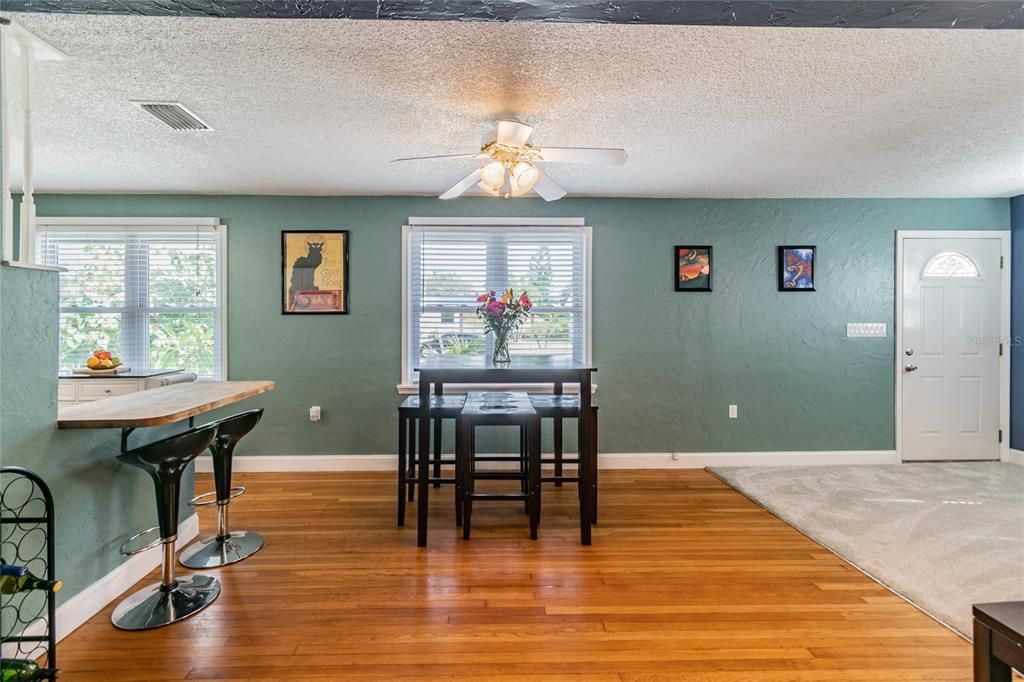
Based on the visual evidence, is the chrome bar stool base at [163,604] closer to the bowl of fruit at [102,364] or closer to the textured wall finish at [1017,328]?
the bowl of fruit at [102,364]

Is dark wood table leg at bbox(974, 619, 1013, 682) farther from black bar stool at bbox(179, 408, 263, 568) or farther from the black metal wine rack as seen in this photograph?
black bar stool at bbox(179, 408, 263, 568)

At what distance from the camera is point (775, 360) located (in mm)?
4273

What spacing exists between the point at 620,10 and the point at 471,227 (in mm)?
2837

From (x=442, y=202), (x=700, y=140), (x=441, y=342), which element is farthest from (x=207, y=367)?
(x=700, y=140)

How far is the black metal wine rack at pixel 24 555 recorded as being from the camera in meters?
1.65

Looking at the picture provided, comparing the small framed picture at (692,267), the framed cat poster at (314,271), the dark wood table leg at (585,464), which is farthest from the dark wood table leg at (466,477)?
the small framed picture at (692,267)

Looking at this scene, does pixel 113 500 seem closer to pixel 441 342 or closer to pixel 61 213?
pixel 441 342

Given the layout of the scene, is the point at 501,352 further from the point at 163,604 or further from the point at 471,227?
the point at 163,604

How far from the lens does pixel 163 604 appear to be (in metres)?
2.05

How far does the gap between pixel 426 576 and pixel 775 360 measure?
3.53 meters

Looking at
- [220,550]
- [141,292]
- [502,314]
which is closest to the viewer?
[220,550]

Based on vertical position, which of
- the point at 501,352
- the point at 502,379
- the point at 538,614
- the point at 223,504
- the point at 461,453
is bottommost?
the point at 538,614

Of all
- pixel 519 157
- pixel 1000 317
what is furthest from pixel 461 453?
pixel 1000 317

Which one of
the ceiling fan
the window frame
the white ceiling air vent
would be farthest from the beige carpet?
the white ceiling air vent
